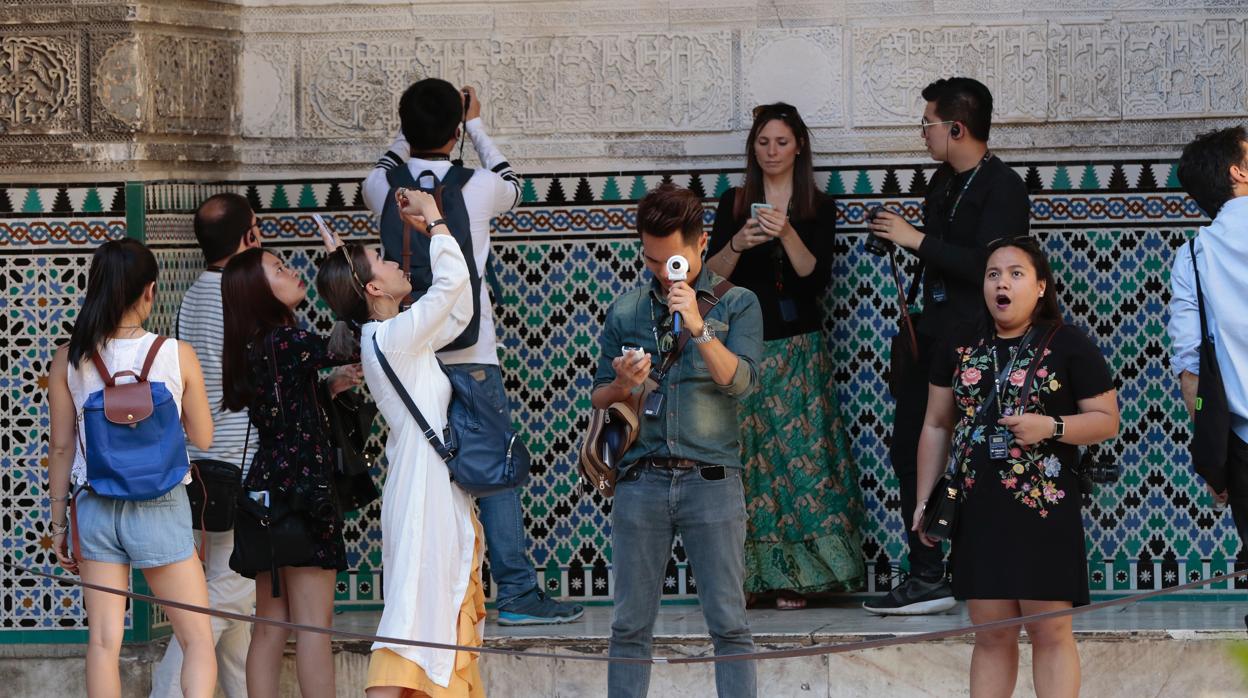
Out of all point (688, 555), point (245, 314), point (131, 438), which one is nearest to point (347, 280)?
point (245, 314)

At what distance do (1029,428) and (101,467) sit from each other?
245 cm

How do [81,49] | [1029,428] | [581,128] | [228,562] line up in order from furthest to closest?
[581,128], [81,49], [228,562], [1029,428]

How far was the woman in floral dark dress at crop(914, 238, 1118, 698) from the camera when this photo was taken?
188 inches

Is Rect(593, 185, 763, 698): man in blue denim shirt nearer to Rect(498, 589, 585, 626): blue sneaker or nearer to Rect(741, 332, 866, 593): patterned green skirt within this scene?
Rect(498, 589, 585, 626): blue sneaker

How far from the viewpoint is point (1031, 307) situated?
4.89 metres

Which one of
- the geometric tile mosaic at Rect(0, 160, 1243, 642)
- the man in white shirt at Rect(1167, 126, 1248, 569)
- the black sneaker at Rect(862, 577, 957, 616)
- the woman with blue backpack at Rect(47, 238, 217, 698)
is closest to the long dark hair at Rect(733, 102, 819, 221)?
the geometric tile mosaic at Rect(0, 160, 1243, 642)

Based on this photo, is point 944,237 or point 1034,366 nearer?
point 1034,366

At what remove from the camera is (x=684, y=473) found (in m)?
4.88

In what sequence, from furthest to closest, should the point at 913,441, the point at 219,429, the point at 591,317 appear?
the point at 591,317 → the point at 913,441 → the point at 219,429

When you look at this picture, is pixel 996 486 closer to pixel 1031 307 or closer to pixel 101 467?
pixel 1031 307

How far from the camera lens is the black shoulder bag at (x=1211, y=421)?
4.89 meters

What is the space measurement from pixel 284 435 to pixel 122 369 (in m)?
0.53

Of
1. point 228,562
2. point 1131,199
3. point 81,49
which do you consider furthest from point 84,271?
point 1131,199

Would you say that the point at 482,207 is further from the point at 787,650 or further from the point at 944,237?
the point at 787,650
